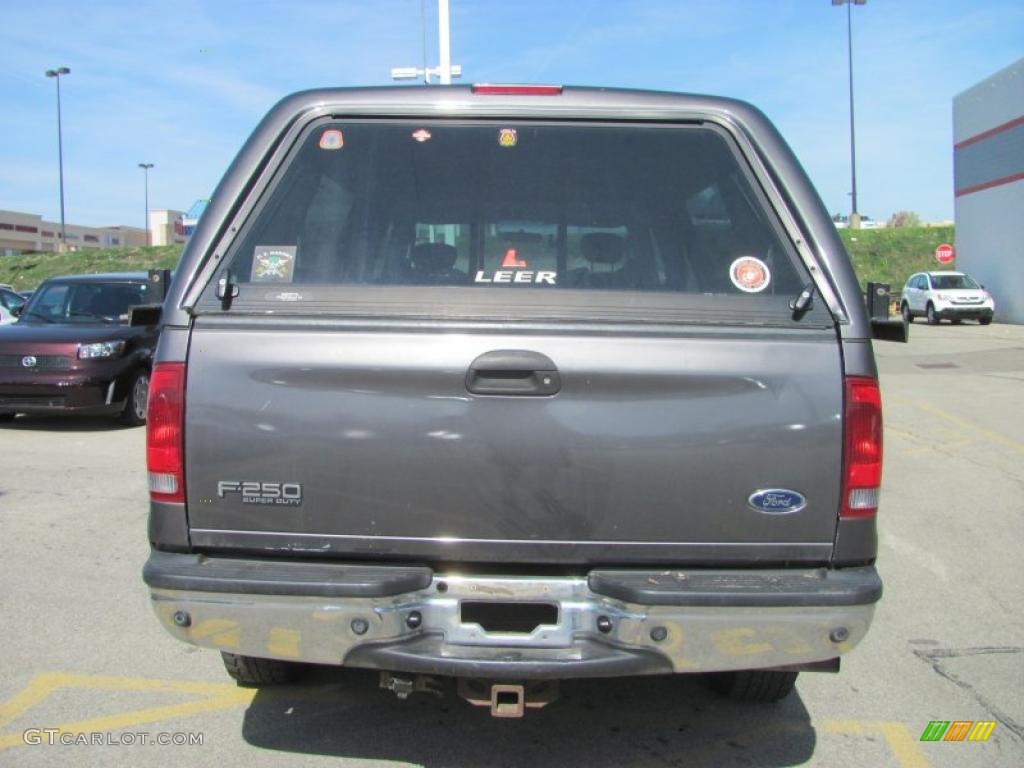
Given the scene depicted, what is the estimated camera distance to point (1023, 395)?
1282 centimetres

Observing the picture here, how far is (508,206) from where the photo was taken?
3141mm

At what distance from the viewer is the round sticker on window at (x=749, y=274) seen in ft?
9.73

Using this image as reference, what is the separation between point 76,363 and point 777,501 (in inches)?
366

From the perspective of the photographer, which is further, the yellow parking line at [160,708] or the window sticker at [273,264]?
the yellow parking line at [160,708]

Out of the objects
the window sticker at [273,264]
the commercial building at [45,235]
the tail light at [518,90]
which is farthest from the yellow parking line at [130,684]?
the commercial building at [45,235]

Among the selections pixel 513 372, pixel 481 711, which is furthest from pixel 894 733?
pixel 513 372

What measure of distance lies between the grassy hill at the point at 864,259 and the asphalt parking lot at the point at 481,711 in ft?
135

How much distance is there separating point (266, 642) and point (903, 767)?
2.32 metres

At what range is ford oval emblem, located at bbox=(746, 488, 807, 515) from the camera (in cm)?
272

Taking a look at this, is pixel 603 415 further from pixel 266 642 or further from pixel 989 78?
pixel 989 78

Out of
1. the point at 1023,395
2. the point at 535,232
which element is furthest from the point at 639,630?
the point at 1023,395

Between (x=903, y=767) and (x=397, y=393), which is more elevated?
(x=397, y=393)

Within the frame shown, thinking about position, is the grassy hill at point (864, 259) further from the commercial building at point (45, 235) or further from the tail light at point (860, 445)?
the tail light at point (860, 445)

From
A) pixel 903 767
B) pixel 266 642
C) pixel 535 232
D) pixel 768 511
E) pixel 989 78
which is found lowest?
pixel 903 767
